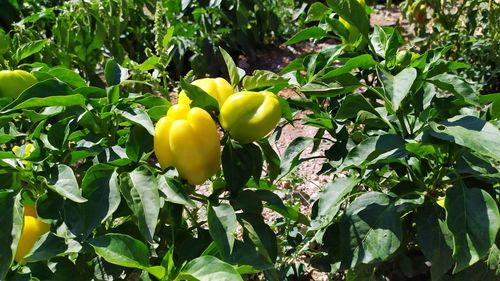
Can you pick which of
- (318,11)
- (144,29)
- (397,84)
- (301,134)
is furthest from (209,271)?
(144,29)

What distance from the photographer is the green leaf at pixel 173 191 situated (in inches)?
53.1

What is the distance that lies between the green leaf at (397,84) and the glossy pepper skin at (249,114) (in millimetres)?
247

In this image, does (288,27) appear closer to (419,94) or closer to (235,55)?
(235,55)

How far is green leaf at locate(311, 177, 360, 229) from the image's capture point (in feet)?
5.22

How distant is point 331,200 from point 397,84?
13.0 inches

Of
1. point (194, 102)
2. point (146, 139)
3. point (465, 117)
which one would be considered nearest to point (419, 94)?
point (465, 117)

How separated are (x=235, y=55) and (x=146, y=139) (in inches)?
109

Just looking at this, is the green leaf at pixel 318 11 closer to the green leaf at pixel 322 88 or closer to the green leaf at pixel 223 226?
the green leaf at pixel 322 88

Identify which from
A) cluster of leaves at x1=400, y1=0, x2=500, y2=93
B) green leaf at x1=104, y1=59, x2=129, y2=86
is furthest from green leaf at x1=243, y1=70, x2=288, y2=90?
cluster of leaves at x1=400, y1=0, x2=500, y2=93

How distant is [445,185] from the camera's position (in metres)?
1.66

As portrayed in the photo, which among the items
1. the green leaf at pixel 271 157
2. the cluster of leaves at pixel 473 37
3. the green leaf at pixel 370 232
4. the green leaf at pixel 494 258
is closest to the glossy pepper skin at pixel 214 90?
the green leaf at pixel 271 157

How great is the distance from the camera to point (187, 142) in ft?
4.58

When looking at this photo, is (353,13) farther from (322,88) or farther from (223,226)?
(223,226)

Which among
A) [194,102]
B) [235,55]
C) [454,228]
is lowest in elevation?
[235,55]
